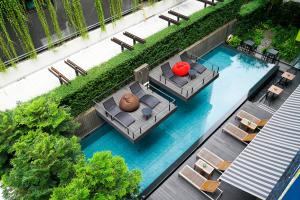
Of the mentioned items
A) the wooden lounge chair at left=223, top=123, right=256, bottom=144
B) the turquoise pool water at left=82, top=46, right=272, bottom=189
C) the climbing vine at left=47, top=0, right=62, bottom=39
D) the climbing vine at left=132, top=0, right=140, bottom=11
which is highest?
the climbing vine at left=47, top=0, right=62, bottom=39

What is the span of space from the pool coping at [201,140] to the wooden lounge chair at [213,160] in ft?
2.72

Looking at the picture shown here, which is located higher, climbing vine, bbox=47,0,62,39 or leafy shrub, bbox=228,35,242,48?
climbing vine, bbox=47,0,62,39

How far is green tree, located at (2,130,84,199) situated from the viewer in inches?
417

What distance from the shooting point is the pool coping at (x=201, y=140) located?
13953 mm

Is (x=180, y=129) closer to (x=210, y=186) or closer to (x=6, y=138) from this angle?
(x=210, y=186)

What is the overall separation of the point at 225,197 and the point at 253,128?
4.30 metres

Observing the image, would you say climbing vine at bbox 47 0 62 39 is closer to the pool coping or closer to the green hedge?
the green hedge

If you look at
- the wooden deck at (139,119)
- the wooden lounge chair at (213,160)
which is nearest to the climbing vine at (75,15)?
the wooden deck at (139,119)

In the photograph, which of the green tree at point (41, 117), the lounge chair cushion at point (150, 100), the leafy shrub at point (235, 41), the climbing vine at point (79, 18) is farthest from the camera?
the leafy shrub at point (235, 41)

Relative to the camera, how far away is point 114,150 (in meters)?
16.2

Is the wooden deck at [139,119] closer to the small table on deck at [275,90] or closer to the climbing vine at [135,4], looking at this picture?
the small table on deck at [275,90]

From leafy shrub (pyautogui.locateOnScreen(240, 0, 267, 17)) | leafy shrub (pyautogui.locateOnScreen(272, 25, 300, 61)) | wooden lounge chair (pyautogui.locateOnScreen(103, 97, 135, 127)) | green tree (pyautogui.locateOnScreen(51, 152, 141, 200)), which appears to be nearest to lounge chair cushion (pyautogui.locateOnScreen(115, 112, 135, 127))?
wooden lounge chair (pyautogui.locateOnScreen(103, 97, 135, 127))

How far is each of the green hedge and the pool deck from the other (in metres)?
5.87

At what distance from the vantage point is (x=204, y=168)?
13742 mm
